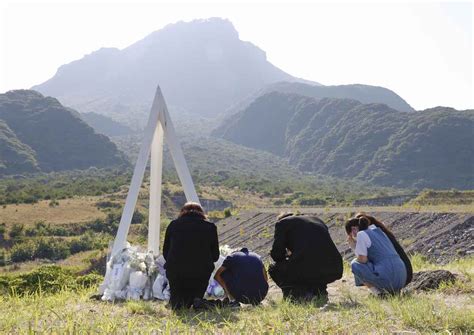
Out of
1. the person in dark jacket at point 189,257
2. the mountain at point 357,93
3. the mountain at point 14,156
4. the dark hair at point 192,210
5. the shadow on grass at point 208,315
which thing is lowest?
the mountain at point 14,156

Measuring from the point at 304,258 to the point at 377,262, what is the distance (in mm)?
962

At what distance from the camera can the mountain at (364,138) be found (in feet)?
290

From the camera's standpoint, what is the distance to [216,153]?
118m

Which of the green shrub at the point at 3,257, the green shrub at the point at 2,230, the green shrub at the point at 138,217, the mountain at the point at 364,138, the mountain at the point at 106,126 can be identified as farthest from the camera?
the mountain at the point at 106,126

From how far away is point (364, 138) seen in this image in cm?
11062

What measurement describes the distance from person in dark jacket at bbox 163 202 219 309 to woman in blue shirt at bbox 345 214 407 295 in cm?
191

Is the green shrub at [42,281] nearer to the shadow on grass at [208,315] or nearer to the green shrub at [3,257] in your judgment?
the shadow on grass at [208,315]

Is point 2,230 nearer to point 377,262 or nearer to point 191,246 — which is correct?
point 191,246

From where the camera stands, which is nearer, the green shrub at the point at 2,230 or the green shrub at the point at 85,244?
the green shrub at the point at 85,244

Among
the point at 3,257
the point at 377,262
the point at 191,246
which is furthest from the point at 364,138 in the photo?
the point at 191,246

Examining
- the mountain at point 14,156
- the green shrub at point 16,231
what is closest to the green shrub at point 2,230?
the green shrub at point 16,231

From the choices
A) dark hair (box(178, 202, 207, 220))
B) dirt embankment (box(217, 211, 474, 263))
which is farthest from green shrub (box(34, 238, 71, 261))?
dark hair (box(178, 202, 207, 220))

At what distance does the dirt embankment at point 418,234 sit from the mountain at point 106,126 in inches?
5568

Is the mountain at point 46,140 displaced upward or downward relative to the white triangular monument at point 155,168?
downward
